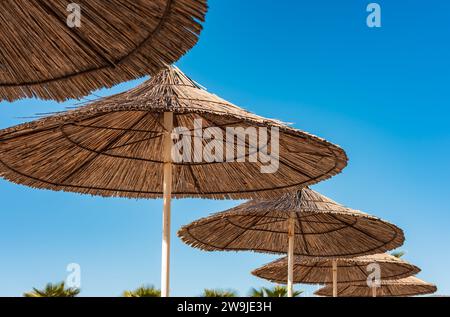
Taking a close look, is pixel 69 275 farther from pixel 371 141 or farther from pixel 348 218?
pixel 371 141

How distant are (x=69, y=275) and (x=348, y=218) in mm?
4071

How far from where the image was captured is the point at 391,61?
2039 cm

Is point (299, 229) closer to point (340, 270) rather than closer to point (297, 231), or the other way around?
point (297, 231)

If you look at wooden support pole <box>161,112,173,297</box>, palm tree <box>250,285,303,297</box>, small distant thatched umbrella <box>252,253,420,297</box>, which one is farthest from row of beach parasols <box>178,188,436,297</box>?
palm tree <box>250,285,303,297</box>

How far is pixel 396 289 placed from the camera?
15602 mm

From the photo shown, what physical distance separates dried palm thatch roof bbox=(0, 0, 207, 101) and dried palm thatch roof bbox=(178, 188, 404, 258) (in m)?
4.46

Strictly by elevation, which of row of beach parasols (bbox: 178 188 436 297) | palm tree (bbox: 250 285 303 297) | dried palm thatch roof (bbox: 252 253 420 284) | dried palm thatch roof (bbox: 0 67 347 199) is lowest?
palm tree (bbox: 250 285 303 297)

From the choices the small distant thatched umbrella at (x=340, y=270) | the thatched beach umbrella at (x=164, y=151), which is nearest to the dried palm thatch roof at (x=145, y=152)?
the thatched beach umbrella at (x=164, y=151)

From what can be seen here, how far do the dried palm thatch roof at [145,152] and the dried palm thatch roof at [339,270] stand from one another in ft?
17.5

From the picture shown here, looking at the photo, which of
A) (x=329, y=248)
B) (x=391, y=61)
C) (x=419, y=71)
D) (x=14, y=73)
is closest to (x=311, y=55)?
(x=391, y=61)

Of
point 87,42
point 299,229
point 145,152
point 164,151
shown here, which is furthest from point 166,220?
point 299,229

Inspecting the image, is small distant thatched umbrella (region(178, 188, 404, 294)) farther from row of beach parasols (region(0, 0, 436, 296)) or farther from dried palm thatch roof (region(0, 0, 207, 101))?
dried palm thatch roof (region(0, 0, 207, 101))

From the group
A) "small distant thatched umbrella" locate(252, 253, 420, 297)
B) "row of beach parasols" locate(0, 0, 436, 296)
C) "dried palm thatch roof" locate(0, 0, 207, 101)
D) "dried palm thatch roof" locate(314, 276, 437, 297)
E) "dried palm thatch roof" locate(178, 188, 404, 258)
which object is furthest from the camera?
"dried palm thatch roof" locate(314, 276, 437, 297)

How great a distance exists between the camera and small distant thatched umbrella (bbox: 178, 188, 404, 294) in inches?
312
